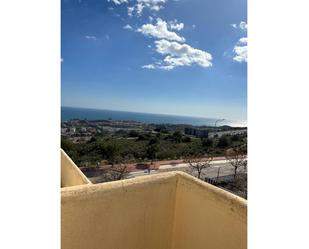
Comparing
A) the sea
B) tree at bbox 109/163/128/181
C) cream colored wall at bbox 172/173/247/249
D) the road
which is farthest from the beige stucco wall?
the road

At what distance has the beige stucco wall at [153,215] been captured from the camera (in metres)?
1.29

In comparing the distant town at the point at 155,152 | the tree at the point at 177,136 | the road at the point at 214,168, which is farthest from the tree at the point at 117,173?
the tree at the point at 177,136

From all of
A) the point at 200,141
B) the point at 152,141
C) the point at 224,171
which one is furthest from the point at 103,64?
the point at 224,171

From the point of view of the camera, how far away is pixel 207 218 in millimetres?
1431

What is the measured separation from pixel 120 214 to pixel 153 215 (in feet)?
0.77

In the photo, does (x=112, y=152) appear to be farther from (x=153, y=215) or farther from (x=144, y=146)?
(x=153, y=215)

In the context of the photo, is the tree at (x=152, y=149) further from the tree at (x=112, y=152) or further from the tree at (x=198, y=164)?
the tree at (x=112, y=152)

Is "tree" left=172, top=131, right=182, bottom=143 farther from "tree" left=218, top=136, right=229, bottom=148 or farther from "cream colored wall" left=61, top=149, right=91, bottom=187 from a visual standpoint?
"cream colored wall" left=61, top=149, right=91, bottom=187
